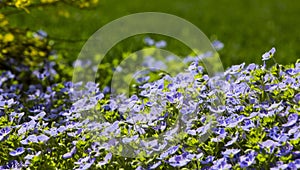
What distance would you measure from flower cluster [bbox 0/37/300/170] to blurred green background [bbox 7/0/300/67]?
135 cm

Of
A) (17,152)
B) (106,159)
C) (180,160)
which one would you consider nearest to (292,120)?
(180,160)

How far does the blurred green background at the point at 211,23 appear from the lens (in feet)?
17.1

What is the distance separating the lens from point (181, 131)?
276 cm

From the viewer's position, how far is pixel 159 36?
620 cm

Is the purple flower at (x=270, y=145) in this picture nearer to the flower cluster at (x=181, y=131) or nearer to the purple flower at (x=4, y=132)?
the flower cluster at (x=181, y=131)

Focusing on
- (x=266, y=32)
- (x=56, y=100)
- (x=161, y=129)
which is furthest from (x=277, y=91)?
(x=266, y=32)

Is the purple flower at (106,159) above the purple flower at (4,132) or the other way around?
the other way around

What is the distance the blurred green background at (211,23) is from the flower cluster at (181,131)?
135 cm

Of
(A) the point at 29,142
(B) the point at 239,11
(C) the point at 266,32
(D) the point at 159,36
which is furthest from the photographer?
(B) the point at 239,11

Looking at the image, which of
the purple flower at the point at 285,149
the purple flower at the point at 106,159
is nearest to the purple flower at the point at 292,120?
the purple flower at the point at 285,149

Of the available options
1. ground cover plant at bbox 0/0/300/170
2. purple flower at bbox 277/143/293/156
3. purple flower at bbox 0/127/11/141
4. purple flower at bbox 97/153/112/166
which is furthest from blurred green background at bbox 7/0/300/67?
purple flower at bbox 277/143/293/156

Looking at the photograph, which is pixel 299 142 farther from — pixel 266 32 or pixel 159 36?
pixel 266 32

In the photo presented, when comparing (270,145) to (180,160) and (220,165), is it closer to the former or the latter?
(220,165)

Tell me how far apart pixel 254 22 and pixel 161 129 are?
4.92 meters
